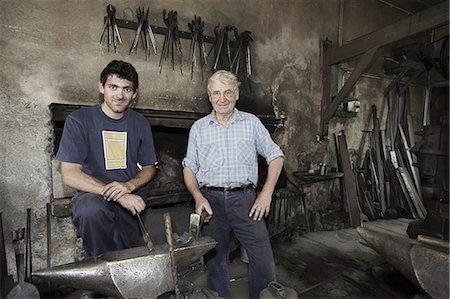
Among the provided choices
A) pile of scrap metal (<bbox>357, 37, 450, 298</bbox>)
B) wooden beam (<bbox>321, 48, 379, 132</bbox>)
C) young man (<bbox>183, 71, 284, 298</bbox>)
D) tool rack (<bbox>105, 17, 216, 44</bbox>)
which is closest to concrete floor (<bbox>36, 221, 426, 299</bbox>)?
pile of scrap metal (<bbox>357, 37, 450, 298</bbox>)

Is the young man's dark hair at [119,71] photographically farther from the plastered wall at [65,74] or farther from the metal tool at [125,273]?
the metal tool at [125,273]

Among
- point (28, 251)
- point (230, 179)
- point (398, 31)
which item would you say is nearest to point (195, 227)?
point (230, 179)

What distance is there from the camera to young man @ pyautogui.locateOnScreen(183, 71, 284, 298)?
1.95 m

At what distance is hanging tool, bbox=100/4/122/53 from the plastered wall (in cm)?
5

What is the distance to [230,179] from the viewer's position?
78.0 inches

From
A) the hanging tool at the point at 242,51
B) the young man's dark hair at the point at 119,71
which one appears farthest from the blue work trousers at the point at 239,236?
the hanging tool at the point at 242,51

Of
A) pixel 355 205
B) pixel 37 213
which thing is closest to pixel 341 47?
pixel 355 205

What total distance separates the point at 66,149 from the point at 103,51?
3.88ft

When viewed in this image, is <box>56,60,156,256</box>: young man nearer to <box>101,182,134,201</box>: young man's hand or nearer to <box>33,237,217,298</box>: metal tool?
<box>101,182,134,201</box>: young man's hand

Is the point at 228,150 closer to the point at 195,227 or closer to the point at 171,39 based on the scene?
the point at 195,227

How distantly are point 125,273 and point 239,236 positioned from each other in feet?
2.92

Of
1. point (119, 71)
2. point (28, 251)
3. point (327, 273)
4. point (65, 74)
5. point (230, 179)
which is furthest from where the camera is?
point (327, 273)

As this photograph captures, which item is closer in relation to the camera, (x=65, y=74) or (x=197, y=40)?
(x=65, y=74)

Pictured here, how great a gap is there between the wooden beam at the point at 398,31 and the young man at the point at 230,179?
1.98m
